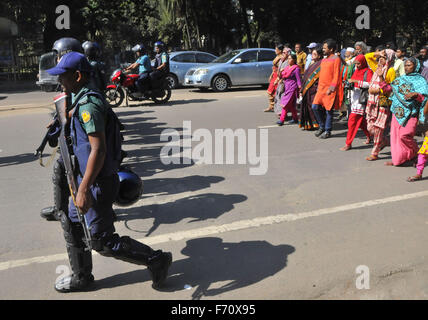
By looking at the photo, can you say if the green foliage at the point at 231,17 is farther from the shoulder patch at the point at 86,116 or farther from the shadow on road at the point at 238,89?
the shoulder patch at the point at 86,116

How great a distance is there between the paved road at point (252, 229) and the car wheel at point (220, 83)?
8.81m

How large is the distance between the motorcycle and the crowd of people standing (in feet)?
12.9

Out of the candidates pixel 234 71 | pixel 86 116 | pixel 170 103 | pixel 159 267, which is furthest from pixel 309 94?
pixel 234 71

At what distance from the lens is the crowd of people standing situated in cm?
Answer: 627

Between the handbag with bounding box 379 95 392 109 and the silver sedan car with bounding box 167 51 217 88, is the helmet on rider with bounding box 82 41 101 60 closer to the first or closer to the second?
the handbag with bounding box 379 95 392 109

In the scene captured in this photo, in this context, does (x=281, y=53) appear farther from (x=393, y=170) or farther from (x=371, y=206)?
(x=371, y=206)

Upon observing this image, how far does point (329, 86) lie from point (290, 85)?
63.5 inches

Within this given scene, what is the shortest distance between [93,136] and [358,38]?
39.0 metres

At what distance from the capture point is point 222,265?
3816 mm

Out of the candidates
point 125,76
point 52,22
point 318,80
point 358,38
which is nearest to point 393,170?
point 318,80

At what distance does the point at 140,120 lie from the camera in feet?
36.4

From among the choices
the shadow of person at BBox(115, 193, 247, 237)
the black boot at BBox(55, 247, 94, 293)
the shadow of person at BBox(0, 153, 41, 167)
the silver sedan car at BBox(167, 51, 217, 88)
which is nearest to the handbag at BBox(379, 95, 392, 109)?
the shadow of person at BBox(115, 193, 247, 237)

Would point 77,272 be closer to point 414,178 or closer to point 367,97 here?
point 414,178

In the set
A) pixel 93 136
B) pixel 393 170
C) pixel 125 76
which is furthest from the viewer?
pixel 125 76
